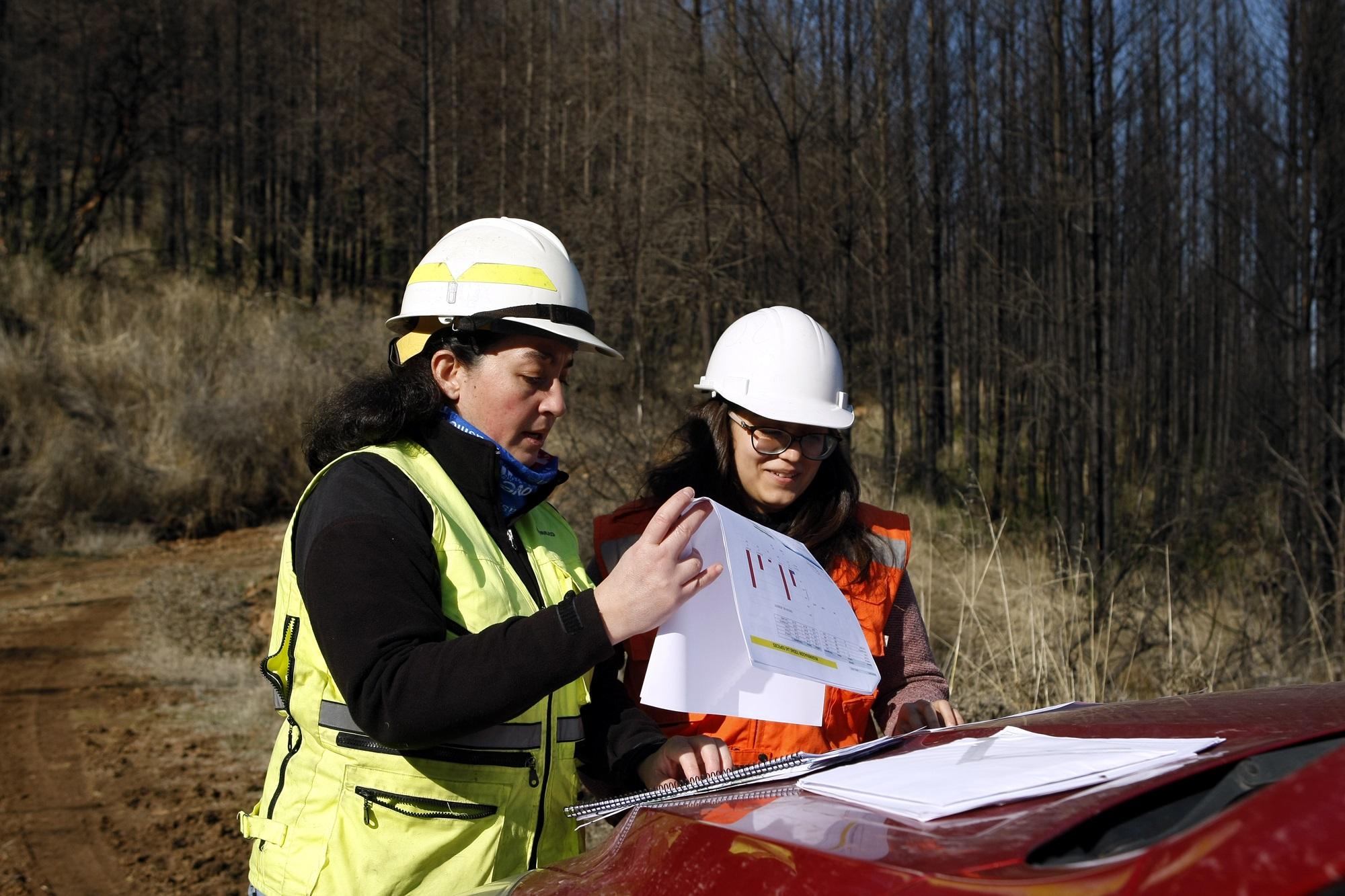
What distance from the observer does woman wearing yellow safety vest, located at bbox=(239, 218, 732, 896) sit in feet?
5.76

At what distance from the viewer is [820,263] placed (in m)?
10.4

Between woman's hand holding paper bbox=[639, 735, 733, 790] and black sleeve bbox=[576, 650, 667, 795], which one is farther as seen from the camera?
black sleeve bbox=[576, 650, 667, 795]

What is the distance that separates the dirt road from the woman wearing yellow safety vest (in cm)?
338

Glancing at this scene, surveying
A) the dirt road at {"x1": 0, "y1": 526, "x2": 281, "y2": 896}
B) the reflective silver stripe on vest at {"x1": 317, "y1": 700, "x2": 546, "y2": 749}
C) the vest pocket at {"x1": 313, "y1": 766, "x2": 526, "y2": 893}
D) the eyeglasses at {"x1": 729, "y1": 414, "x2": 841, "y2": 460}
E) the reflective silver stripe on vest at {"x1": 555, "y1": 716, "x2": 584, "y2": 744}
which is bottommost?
the dirt road at {"x1": 0, "y1": 526, "x2": 281, "y2": 896}

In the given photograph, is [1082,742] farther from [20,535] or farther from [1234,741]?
[20,535]

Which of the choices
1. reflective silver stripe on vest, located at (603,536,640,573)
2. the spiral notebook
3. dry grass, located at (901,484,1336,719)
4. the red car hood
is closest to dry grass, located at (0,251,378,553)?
dry grass, located at (901,484,1336,719)

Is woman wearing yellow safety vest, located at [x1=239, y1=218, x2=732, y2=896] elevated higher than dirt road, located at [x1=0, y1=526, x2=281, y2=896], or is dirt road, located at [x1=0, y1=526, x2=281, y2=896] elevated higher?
woman wearing yellow safety vest, located at [x1=239, y1=218, x2=732, y2=896]

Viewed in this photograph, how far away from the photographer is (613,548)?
9.03ft

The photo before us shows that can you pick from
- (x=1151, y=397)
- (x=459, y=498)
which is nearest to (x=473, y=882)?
(x=459, y=498)

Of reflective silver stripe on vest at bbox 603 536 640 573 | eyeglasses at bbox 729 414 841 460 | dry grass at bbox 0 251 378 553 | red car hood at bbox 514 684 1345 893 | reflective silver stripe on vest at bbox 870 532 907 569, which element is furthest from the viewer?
dry grass at bbox 0 251 378 553

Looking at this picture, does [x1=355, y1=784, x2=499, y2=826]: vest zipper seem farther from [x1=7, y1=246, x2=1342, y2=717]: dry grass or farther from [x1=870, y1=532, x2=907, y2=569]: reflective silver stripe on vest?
[x1=7, y1=246, x2=1342, y2=717]: dry grass

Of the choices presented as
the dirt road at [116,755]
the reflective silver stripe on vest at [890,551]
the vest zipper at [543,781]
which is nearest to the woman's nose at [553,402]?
the vest zipper at [543,781]

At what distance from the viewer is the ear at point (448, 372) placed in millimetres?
2236

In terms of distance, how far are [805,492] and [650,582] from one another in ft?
4.42
